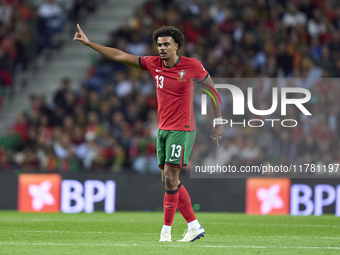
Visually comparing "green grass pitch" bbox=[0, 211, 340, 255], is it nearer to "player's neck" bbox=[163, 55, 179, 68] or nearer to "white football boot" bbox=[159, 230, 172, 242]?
"white football boot" bbox=[159, 230, 172, 242]

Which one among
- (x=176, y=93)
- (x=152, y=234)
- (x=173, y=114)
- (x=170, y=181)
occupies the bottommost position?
(x=152, y=234)

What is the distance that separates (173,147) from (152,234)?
6.14ft

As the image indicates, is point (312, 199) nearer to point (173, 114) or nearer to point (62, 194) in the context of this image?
point (62, 194)

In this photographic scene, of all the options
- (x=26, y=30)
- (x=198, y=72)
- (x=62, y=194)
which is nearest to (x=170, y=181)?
(x=198, y=72)

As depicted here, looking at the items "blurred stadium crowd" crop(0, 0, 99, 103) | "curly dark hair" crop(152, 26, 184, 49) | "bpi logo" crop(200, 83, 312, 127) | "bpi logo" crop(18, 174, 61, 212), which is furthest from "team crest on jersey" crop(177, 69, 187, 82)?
"blurred stadium crowd" crop(0, 0, 99, 103)

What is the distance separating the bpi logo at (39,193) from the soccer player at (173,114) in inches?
236

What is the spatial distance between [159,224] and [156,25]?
7.83 metres

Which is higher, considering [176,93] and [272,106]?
[272,106]

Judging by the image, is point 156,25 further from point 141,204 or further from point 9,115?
point 141,204

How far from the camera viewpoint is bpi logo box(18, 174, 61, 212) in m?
12.8

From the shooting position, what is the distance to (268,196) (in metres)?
12.6

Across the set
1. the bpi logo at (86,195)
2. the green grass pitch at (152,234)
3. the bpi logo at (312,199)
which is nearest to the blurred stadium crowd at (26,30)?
the bpi logo at (86,195)

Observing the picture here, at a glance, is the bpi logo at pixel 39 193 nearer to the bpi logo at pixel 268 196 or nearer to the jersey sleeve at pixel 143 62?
the bpi logo at pixel 268 196

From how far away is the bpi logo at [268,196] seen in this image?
12.5 m
